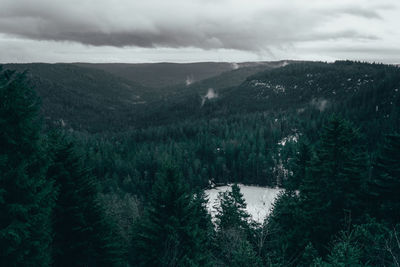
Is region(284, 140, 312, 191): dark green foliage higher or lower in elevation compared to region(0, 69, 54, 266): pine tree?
lower

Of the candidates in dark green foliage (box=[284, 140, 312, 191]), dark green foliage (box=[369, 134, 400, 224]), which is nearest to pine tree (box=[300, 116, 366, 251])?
dark green foliage (box=[369, 134, 400, 224])

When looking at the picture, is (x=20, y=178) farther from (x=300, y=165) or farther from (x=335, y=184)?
(x=300, y=165)

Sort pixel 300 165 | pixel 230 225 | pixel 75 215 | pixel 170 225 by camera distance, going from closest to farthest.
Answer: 1. pixel 75 215
2. pixel 170 225
3. pixel 300 165
4. pixel 230 225

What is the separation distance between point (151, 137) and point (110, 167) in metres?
47.8

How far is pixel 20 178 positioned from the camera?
10.6m

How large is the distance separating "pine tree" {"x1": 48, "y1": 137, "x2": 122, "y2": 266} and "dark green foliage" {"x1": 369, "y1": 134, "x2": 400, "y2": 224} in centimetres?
1477

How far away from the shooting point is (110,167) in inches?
4838

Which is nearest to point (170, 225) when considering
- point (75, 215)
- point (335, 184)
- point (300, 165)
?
point (75, 215)

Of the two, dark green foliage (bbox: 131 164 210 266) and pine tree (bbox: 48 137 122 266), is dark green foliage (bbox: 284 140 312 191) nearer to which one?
dark green foliage (bbox: 131 164 210 266)

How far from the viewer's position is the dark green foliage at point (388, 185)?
1709cm

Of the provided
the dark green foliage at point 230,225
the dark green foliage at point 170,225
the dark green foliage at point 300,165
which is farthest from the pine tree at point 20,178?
the dark green foliage at point 300,165

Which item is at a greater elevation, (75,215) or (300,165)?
(75,215)

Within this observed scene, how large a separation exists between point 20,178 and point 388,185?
17.4 meters

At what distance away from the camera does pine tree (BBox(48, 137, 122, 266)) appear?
16203 millimetres
